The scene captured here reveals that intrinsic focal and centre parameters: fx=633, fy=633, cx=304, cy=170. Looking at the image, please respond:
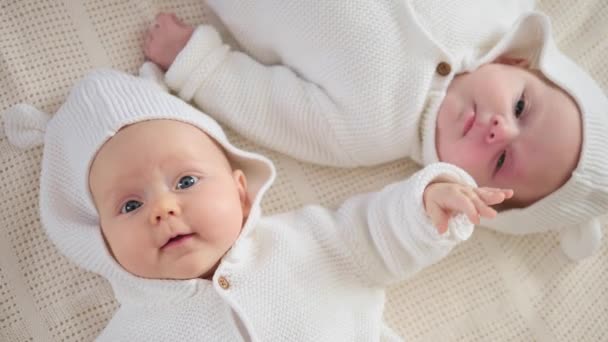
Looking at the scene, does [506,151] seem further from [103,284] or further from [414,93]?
[103,284]

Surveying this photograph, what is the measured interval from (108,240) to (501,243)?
84cm

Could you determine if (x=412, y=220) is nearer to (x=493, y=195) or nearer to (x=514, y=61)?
(x=493, y=195)

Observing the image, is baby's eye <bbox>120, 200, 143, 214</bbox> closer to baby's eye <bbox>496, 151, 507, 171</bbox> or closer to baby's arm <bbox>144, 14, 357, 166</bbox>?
baby's arm <bbox>144, 14, 357, 166</bbox>

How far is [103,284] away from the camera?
1228 mm

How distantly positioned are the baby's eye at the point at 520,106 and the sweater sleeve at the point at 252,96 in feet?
1.15

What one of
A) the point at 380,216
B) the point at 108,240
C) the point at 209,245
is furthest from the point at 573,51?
the point at 108,240

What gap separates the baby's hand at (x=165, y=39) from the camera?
4.26 feet

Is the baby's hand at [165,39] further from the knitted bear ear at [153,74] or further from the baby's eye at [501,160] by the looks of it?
the baby's eye at [501,160]

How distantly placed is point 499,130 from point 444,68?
0.18m

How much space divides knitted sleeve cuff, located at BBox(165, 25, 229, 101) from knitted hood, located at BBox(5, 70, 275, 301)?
2.5 inches

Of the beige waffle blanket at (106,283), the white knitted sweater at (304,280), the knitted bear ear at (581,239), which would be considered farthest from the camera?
the knitted bear ear at (581,239)

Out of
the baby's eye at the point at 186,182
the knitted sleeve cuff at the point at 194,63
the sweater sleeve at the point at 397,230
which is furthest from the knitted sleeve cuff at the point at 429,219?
the knitted sleeve cuff at the point at 194,63

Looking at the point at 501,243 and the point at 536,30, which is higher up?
the point at 536,30

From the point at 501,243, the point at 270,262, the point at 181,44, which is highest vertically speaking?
the point at 181,44
